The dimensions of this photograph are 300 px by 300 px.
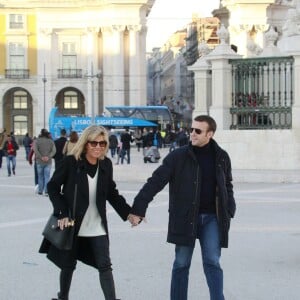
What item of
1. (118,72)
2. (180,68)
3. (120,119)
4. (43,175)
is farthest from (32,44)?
(43,175)

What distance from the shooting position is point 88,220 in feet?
21.2

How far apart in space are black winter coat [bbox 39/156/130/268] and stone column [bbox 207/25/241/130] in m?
14.6

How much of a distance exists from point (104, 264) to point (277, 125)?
Answer: 1454cm

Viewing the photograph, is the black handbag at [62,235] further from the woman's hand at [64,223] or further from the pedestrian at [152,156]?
the pedestrian at [152,156]

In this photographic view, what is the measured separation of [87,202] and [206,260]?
1.10 m

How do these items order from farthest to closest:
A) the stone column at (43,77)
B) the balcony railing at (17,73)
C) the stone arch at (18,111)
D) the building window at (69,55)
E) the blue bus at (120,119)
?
the stone arch at (18,111)
the building window at (69,55)
the balcony railing at (17,73)
the stone column at (43,77)
the blue bus at (120,119)

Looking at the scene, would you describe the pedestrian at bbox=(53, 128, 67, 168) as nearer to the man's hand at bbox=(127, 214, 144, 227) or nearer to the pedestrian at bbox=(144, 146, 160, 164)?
the pedestrian at bbox=(144, 146, 160, 164)

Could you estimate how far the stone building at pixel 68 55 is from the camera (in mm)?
75438

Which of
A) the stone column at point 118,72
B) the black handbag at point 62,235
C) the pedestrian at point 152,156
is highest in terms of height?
the stone column at point 118,72

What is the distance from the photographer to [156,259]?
8.96 metres

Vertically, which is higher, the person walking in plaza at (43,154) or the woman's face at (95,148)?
the woman's face at (95,148)

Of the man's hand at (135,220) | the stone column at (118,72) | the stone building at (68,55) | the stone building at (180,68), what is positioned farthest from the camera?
the stone building at (180,68)

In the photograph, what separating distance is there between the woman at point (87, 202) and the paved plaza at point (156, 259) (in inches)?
30.1

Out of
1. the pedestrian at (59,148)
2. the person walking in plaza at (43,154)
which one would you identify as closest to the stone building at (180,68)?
the pedestrian at (59,148)
